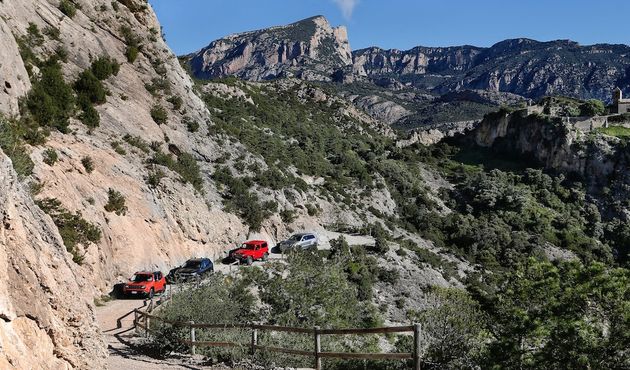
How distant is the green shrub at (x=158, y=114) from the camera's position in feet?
136

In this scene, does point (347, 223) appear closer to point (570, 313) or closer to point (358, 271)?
point (358, 271)

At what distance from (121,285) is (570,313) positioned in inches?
834

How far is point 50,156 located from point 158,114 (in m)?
15.6

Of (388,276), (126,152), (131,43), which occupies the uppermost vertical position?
(131,43)

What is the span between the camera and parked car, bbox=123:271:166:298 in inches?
998

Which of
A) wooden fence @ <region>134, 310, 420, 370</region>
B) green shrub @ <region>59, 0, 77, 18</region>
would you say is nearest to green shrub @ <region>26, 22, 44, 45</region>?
green shrub @ <region>59, 0, 77, 18</region>

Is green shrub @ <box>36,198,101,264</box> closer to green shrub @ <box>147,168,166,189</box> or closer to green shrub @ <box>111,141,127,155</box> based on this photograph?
green shrub @ <box>147,168,166,189</box>

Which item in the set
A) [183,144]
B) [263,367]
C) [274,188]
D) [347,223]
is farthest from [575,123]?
[263,367]

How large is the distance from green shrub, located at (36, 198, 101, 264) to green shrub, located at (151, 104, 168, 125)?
17002 millimetres

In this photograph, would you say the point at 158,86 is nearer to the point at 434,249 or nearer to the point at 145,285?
the point at 145,285

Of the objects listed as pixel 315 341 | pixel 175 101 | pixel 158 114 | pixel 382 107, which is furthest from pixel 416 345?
pixel 382 107

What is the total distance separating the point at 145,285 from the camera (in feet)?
83.6

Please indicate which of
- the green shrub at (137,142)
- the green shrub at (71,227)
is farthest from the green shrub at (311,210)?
the green shrub at (71,227)

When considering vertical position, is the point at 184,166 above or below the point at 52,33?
below
